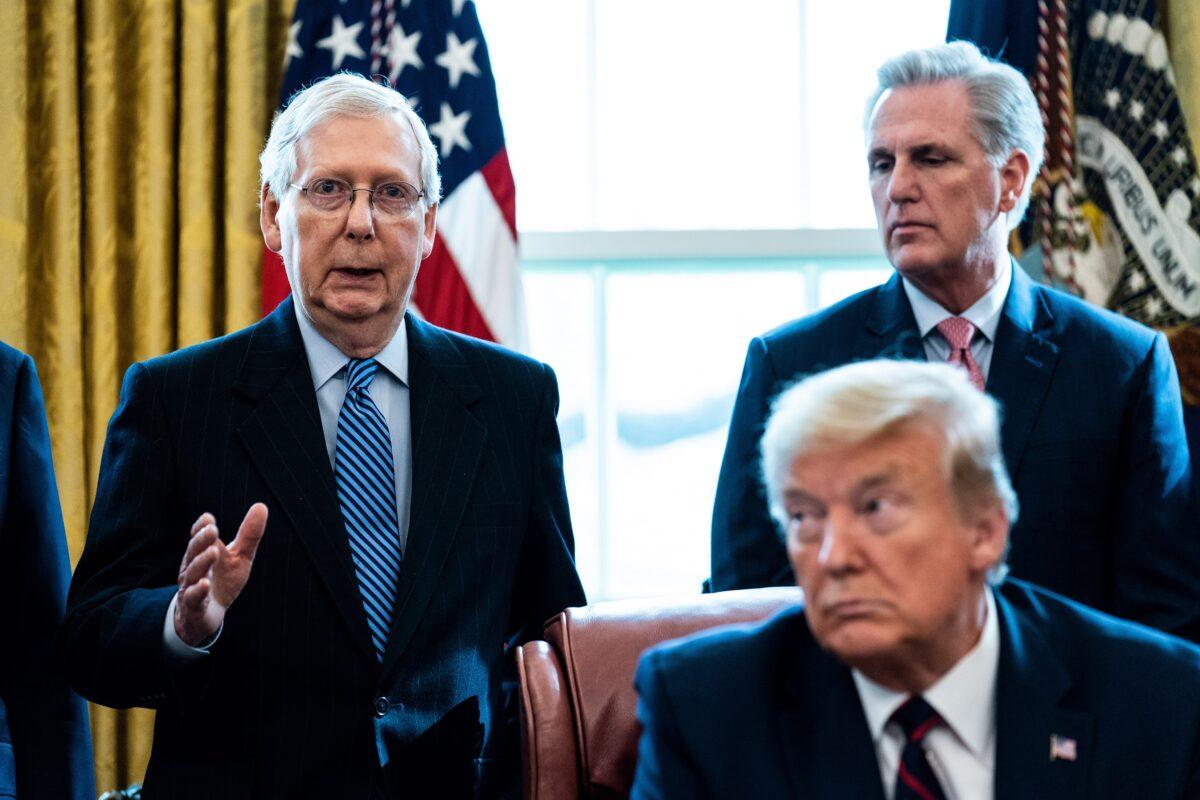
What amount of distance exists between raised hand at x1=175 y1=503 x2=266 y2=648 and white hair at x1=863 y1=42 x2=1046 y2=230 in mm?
1581

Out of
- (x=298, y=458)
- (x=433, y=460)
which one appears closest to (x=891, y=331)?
(x=433, y=460)

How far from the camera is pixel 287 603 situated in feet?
7.89

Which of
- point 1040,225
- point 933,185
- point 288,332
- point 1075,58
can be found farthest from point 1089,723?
point 1075,58

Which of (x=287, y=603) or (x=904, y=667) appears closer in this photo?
(x=904, y=667)

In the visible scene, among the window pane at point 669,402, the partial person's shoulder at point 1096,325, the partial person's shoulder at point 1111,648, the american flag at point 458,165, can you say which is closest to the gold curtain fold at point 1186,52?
the window pane at point 669,402

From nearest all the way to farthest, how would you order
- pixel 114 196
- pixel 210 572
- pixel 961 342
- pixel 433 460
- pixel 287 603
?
pixel 210 572, pixel 287 603, pixel 433 460, pixel 961 342, pixel 114 196

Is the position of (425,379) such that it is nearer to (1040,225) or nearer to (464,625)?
(464,625)

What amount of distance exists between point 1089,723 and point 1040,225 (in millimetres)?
2252

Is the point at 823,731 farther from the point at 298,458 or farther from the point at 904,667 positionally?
the point at 298,458

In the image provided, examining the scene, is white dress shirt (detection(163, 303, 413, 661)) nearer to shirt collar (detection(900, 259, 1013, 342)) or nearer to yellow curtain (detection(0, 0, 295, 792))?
shirt collar (detection(900, 259, 1013, 342))

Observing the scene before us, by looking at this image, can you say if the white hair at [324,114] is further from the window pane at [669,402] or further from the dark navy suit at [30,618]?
the window pane at [669,402]

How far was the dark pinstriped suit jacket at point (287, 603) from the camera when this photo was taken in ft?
7.68

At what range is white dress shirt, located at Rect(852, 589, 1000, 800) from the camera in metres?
1.88

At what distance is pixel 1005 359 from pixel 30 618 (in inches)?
72.7
